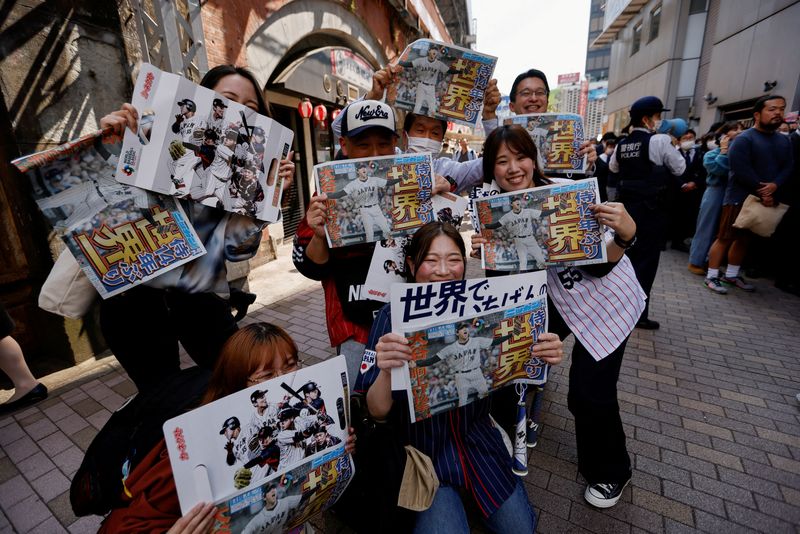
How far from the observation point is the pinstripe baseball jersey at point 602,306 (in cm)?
179

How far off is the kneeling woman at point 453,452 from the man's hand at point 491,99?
126cm

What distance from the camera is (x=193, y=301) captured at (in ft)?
6.21

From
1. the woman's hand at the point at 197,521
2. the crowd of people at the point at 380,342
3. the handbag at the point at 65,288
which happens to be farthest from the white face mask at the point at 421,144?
the woman's hand at the point at 197,521

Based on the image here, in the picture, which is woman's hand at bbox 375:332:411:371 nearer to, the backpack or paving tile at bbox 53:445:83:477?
the backpack

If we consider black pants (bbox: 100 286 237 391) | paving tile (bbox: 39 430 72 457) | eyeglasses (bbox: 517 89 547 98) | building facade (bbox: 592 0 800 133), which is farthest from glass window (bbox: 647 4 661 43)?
paving tile (bbox: 39 430 72 457)

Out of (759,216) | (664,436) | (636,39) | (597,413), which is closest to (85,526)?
(597,413)

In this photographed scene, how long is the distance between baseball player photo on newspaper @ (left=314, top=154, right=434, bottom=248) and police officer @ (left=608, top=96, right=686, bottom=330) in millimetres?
3227

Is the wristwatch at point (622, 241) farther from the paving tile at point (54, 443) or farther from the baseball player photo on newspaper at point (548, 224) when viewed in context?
the paving tile at point (54, 443)

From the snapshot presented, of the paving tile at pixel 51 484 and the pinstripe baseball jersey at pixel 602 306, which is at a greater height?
the pinstripe baseball jersey at pixel 602 306

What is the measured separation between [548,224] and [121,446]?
1942mm

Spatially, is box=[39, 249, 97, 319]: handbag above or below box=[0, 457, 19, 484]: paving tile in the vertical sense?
above

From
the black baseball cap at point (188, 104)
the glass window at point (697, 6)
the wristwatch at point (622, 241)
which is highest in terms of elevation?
the glass window at point (697, 6)

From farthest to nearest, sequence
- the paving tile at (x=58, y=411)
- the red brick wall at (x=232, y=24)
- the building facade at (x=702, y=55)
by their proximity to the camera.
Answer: the building facade at (x=702, y=55)
the red brick wall at (x=232, y=24)
the paving tile at (x=58, y=411)

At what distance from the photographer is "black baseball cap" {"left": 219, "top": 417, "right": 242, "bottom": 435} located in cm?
111
